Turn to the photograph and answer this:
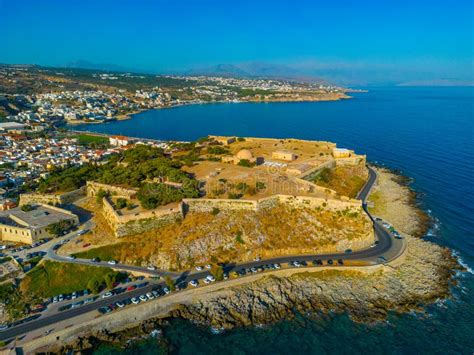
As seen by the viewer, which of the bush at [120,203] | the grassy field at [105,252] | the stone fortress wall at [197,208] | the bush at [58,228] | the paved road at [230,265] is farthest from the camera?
the bush at [120,203]

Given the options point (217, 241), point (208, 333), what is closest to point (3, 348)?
point (208, 333)

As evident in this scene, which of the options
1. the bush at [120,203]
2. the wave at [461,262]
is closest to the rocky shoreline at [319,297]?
the wave at [461,262]

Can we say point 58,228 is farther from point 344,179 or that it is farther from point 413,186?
→ point 413,186

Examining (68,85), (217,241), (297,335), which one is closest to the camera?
(297,335)

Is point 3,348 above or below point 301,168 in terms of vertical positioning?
below

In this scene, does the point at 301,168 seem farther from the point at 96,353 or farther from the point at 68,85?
the point at 68,85

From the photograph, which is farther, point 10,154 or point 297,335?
point 10,154

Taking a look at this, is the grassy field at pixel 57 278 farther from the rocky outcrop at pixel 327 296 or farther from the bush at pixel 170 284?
the rocky outcrop at pixel 327 296
